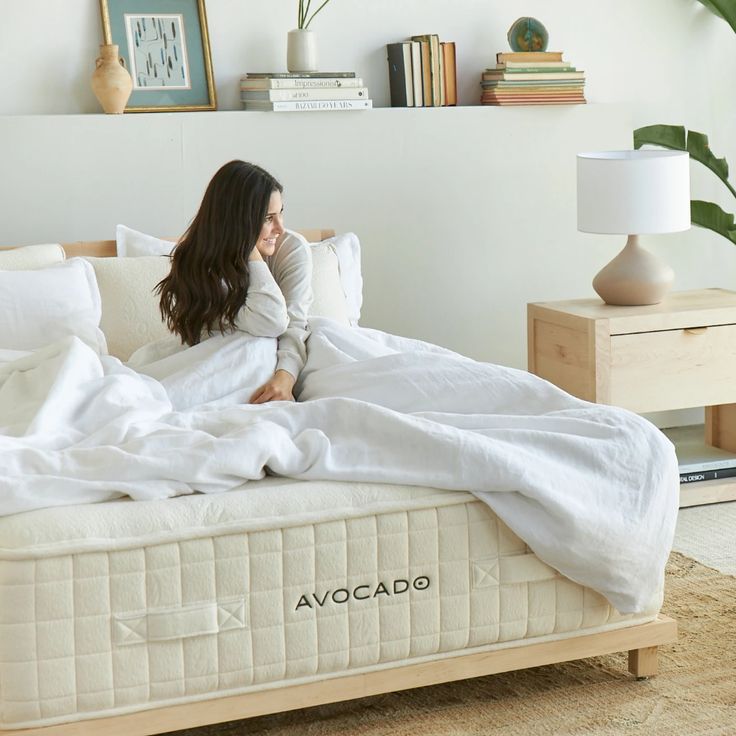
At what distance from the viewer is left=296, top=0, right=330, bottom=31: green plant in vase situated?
340cm

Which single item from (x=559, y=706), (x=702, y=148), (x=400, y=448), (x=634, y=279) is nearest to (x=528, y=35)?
(x=702, y=148)

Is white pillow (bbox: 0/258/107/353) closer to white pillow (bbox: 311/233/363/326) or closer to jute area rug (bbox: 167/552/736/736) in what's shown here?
white pillow (bbox: 311/233/363/326)

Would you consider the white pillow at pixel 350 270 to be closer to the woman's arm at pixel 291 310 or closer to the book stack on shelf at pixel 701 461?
the woman's arm at pixel 291 310

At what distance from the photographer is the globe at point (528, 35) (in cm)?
363

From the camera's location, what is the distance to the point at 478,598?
6.55 feet

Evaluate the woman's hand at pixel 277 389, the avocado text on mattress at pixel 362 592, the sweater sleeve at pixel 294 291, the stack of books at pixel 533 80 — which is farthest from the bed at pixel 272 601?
the stack of books at pixel 533 80

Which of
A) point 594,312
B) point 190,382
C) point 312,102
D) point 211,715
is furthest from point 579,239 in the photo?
Answer: point 211,715

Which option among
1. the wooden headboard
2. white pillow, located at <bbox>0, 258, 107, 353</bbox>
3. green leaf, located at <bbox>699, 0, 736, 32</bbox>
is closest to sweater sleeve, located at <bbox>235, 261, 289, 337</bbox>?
white pillow, located at <bbox>0, 258, 107, 353</bbox>

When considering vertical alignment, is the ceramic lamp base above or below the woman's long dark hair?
below

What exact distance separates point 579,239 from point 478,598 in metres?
2.09

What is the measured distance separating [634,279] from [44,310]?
1.65m

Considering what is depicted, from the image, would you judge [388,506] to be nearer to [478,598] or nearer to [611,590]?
[478,598]

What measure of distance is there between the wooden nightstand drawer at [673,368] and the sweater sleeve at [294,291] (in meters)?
0.95

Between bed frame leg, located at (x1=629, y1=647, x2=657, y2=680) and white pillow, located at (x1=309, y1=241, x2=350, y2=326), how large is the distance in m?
1.15
